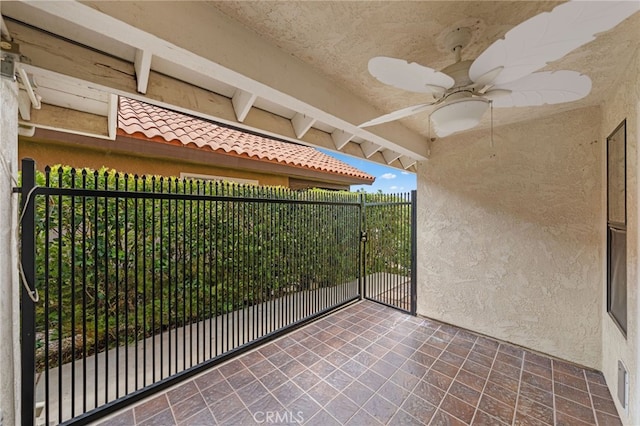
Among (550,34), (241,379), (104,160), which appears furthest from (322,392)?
(104,160)

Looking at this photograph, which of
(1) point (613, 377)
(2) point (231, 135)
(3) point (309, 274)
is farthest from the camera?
(2) point (231, 135)

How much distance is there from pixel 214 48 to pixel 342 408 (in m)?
2.87

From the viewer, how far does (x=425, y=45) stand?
170 centimetres

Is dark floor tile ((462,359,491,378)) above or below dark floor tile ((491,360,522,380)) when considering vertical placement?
above

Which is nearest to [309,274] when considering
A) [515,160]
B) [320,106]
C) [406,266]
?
[406,266]

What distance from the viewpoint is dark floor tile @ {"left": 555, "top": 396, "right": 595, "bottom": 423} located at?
6.84 feet

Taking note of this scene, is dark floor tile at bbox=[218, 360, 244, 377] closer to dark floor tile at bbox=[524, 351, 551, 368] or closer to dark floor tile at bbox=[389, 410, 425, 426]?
dark floor tile at bbox=[389, 410, 425, 426]

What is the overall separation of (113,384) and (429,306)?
4.05 m

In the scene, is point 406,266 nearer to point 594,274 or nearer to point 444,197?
point 444,197

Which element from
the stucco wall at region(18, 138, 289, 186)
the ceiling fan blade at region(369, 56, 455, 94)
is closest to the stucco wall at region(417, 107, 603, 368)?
the ceiling fan blade at region(369, 56, 455, 94)

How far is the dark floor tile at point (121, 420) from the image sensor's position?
1.98 meters

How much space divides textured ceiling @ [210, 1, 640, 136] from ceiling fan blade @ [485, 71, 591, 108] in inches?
14.1

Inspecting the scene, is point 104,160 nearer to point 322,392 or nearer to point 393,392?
point 322,392

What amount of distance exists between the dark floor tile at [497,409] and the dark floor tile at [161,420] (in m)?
2.62
